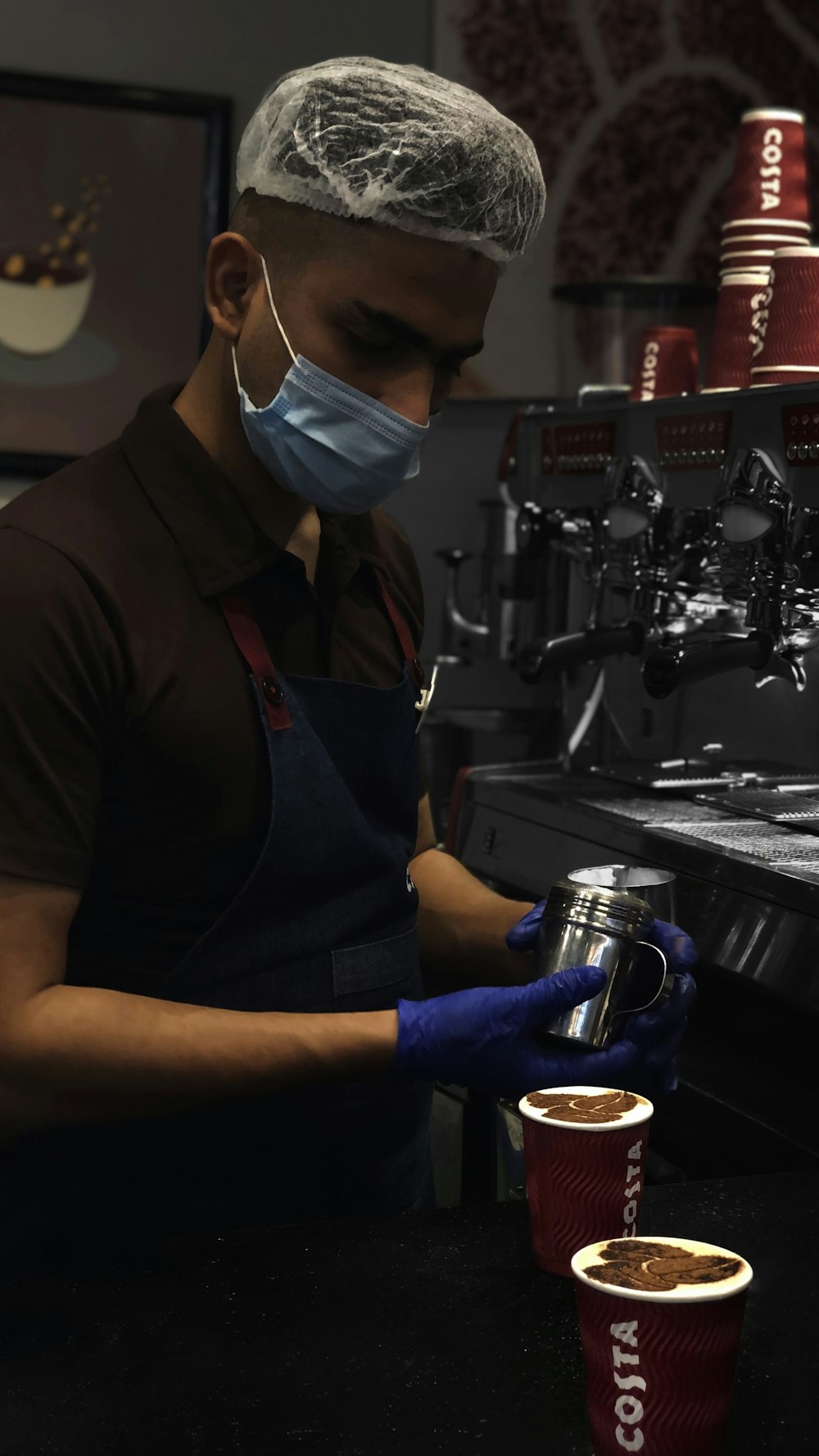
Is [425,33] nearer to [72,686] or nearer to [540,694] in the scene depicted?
[540,694]

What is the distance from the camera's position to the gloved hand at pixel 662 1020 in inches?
45.0

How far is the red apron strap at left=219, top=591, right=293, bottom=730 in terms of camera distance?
1214 millimetres

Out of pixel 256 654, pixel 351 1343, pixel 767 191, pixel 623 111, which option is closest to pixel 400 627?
pixel 256 654

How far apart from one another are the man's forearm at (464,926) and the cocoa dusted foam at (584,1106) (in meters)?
0.49

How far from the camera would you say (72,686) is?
3.51ft

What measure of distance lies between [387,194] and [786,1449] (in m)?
0.90

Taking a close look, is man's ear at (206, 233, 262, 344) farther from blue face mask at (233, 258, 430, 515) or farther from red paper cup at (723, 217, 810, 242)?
red paper cup at (723, 217, 810, 242)

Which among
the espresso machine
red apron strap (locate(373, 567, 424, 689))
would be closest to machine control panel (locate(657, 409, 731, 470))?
the espresso machine

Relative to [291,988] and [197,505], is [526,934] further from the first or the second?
[197,505]

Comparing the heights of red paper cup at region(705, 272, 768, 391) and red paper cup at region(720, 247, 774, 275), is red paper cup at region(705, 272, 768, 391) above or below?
below

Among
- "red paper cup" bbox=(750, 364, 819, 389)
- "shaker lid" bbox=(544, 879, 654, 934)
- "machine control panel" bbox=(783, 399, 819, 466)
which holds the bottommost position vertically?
"shaker lid" bbox=(544, 879, 654, 934)

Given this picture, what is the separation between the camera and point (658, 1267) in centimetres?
73

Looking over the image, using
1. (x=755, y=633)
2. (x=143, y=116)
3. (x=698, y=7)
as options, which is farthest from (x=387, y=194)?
(x=698, y=7)

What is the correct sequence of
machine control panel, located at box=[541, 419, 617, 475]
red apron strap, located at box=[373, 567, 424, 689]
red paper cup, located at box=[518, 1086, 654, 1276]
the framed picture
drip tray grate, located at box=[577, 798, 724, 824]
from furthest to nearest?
the framed picture
machine control panel, located at box=[541, 419, 617, 475]
drip tray grate, located at box=[577, 798, 724, 824]
red apron strap, located at box=[373, 567, 424, 689]
red paper cup, located at box=[518, 1086, 654, 1276]
